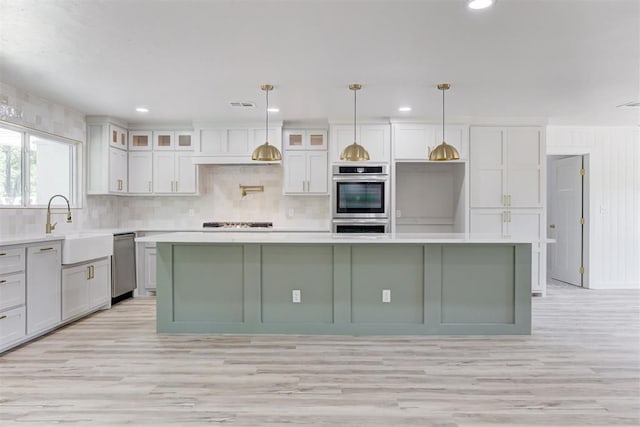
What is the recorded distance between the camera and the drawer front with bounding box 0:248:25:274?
3.15 m

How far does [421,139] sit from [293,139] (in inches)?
71.1

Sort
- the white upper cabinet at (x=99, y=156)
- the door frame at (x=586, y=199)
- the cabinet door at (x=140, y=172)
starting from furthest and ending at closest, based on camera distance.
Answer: the door frame at (x=586, y=199) → the cabinet door at (x=140, y=172) → the white upper cabinet at (x=99, y=156)

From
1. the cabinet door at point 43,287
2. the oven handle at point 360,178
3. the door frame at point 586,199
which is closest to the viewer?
the cabinet door at point 43,287

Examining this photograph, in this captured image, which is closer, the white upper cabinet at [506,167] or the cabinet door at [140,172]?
the white upper cabinet at [506,167]

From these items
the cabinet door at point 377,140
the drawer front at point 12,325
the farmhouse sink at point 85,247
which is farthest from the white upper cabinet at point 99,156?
the cabinet door at point 377,140

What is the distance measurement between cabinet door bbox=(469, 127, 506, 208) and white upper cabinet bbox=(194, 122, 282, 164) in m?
3.04

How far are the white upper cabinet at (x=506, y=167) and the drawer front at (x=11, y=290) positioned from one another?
5177mm

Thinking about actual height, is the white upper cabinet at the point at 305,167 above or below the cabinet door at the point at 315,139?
below

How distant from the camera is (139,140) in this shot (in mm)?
5762

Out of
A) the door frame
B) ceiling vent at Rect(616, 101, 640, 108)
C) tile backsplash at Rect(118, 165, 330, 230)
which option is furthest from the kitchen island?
the door frame

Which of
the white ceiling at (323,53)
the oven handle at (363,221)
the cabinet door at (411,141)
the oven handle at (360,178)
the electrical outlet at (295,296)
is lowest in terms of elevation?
the electrical outlet at (295,296)

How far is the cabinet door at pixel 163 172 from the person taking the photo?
5754 millimetres

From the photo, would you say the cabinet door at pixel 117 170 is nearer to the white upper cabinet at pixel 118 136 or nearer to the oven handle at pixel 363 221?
the white upper cabinet at pixel 118 136

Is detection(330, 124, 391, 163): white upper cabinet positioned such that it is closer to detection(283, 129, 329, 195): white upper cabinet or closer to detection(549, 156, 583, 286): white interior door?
detection(283, 129, 329, 195): white upper cabinet
